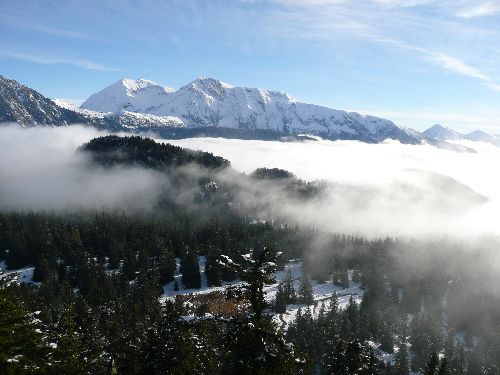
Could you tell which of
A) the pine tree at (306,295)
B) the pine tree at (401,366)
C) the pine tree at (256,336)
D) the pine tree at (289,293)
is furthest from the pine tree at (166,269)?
the pine tree at (256,336)

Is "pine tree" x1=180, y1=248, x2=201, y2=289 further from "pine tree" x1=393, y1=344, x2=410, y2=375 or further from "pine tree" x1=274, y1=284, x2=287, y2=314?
"pine tree" x1=393, y1=344, x2=410, y2=375

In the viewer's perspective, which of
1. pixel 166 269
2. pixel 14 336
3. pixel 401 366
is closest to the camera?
pixel 14 336

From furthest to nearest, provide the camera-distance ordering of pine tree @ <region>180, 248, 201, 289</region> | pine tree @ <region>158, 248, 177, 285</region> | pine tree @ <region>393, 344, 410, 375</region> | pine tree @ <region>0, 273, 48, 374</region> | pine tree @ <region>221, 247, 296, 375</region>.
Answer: pine tree @ <region>158, 248, 177, 285</region> → pine tree @ <region>180, 248, 201, 289</region> → pine tree @ <region>393, 344, 410, 375</region> → pine tree @ <region>0, 273, 48, 374</region> → pine tree @ <region>221, 247, 296, 375</region>

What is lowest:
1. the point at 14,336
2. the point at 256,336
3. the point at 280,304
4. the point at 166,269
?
the point at 280,304

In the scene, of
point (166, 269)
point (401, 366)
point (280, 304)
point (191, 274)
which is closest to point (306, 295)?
point (280, 304)

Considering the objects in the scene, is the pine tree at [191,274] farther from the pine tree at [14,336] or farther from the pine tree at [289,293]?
the pine tree at [14,336]

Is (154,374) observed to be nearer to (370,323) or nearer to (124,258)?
(370,323)

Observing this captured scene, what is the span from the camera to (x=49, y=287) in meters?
149

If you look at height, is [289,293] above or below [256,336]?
below

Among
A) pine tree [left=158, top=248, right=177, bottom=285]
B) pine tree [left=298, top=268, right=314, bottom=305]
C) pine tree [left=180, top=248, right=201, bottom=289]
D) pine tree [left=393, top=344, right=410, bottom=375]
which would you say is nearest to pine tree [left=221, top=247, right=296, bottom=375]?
pine tree [left=393, top=344, right=410, bottom=375]

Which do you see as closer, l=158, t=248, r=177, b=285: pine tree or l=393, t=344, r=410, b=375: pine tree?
l=393, t=344, r=410, b=375: pine tree

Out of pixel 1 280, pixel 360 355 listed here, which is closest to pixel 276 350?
pixel 1 280

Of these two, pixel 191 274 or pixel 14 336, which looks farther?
pixel 191 274

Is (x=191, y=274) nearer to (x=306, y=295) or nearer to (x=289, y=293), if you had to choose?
(x=289, y=293)
